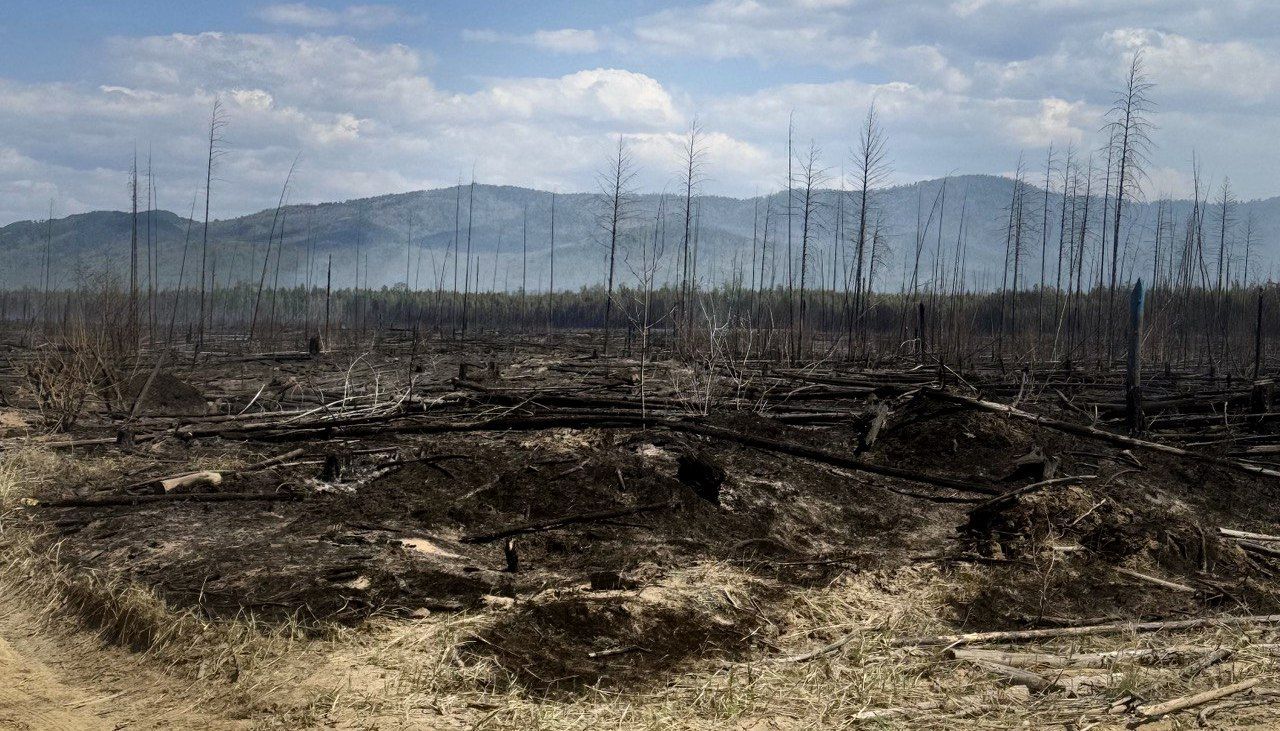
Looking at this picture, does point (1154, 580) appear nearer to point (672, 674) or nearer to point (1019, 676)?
point (1019, 676)

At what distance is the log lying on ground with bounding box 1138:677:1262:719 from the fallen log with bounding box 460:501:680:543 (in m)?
3.81

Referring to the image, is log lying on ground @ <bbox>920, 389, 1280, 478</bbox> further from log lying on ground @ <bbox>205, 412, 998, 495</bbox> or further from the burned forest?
log lying on ground @ <bbox>205, 412, 998, 495</bbox>

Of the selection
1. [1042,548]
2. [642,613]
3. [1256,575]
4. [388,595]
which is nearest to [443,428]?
[388,595]

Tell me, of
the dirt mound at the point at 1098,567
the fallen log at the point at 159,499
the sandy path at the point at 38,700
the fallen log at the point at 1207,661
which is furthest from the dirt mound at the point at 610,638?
the fallen log at the point at 159,499

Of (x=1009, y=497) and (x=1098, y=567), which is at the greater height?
(x=1009, y=497)

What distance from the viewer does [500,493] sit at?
7531 mm

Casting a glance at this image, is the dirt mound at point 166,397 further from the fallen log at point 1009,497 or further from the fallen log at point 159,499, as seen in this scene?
the fallen log at point 1009,497

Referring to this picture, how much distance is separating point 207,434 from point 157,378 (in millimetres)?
2988

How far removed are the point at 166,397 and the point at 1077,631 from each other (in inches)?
433

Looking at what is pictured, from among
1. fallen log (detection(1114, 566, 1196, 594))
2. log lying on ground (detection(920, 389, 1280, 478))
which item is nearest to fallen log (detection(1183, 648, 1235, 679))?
fallen log (detection(1114, 566, 1196, 594))

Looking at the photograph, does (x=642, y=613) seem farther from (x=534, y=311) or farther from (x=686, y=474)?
(x=534, y=311)

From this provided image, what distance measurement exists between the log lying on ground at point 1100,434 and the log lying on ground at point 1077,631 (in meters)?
3.96

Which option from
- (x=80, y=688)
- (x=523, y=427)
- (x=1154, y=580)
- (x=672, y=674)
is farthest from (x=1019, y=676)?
(x=523, y=427)

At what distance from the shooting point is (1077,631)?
15.4ft
